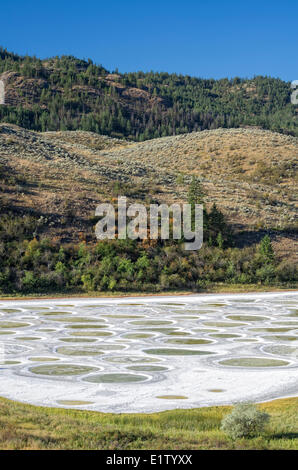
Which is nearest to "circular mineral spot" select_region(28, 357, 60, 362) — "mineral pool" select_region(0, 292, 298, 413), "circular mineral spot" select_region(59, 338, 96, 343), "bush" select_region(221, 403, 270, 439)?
"mineral pool" select_region(0, 292, 298, 413)

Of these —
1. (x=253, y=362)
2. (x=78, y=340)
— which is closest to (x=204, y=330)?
(x=78, y=340)

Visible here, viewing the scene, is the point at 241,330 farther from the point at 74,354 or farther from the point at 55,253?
the point at 55,253

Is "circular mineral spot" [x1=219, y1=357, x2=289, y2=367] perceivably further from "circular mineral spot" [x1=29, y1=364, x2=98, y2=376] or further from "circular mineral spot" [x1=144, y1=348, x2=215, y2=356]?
"circular mineral spot" [x1=29, y1=364, x2=98, y2=376]

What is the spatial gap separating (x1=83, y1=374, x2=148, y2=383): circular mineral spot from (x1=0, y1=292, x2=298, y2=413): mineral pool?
1.0 inches

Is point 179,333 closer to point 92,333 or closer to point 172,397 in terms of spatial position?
point 92,333

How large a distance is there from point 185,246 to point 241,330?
70.5 feet

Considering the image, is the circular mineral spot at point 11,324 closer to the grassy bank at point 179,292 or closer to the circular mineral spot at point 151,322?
the circular mineral spot at point 151,322

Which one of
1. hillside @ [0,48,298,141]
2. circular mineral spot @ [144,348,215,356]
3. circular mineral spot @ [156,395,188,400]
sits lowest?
circular mineral spot @ [156,395,188,400]

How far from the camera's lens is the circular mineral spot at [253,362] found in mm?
15906

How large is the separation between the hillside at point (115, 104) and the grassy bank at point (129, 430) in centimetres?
9758

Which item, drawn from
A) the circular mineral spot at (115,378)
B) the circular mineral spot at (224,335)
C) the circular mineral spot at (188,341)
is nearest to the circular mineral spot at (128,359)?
the circular mineral spot at (115,378)

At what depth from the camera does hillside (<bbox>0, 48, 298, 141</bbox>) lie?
112625 millimetres

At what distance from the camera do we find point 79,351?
17.8 metres

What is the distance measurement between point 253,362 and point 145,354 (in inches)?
137
